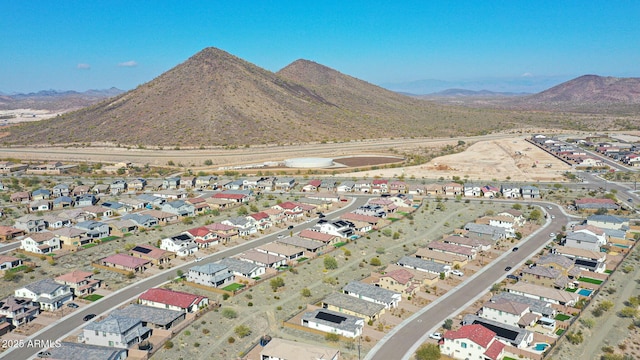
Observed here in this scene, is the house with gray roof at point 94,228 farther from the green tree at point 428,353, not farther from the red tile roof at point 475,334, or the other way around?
the red tile roof at point 475,334

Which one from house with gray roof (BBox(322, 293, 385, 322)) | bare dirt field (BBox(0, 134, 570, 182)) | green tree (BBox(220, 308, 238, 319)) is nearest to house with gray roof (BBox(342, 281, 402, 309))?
house with gray roof (BBox(322, 293, 385, 322))

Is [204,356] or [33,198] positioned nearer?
[204,356]

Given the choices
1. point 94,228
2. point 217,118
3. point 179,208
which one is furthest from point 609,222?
point 217,118

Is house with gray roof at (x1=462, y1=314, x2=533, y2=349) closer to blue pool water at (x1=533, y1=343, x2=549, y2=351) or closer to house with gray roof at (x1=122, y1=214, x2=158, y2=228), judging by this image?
blue pool water at (x1=533, y1=343, x2=549, y2=351)

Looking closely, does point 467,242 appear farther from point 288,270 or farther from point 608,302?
point 288,270

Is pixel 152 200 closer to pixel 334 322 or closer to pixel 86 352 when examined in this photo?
pixel 86 352

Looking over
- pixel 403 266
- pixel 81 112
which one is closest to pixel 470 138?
pixel 403 266
